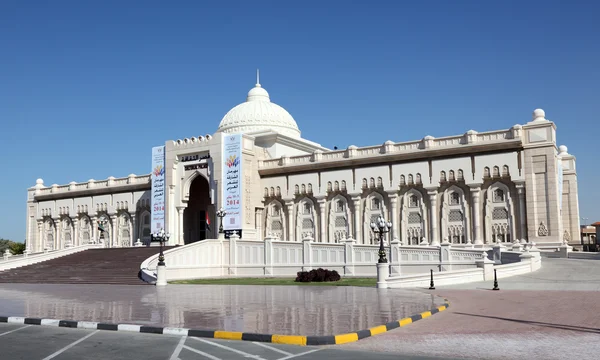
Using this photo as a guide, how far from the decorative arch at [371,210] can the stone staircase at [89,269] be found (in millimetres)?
15796

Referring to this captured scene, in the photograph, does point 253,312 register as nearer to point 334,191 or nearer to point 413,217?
point 413,217

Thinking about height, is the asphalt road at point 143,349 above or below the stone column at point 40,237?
below

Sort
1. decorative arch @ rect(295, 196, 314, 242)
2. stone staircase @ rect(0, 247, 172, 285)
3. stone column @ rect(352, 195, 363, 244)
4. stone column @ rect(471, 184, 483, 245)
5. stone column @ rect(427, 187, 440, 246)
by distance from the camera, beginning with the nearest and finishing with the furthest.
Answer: stone staircase @ rect(0, 247, 172, 285) → stone column @ rect(471, 184, 483, 245) → stone column @ rect(427, 187, 440, 246) → stone column @ rect(352, 195, 363, 244) → decorative arch @ rect(295, 196, 314, 242)

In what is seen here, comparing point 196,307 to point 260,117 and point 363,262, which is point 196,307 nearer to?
point 363,262

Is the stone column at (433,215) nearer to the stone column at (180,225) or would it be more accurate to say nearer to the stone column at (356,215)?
the stone column at (356,215)

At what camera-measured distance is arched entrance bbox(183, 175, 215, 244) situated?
180 feet

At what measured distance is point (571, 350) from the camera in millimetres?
9391

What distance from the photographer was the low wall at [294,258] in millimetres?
33562

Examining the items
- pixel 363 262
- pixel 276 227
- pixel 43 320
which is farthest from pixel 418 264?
pixel 43 320

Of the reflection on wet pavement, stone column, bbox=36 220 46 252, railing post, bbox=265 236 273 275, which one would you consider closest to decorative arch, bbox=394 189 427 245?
railing post, bbox=265 236 273 275

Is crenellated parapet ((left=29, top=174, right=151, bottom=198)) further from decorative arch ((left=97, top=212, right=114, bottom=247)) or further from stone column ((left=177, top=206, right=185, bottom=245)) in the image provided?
stone column ((left=177, top=206, right=185, bottom=245))

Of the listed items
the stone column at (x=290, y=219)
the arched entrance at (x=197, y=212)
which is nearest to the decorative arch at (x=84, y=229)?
the arched entrance at (x=197, y=212)

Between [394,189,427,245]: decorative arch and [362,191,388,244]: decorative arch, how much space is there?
1580 mm

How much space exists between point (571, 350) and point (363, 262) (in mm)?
26900
